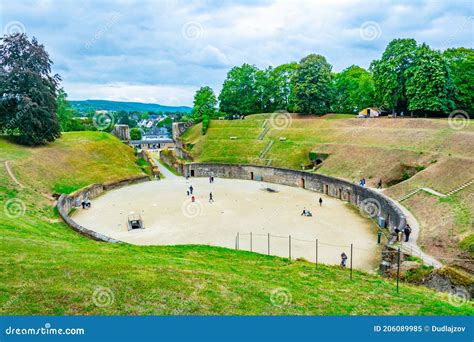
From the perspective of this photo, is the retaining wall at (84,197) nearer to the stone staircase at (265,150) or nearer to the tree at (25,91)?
the tree at (25,91)

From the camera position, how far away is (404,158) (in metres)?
34.1

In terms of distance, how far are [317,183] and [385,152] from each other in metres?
7.59

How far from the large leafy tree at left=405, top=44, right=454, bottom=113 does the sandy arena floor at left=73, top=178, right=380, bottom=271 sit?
1988 cm

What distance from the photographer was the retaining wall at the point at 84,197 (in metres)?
22.2

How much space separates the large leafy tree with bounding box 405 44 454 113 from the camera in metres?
43.5

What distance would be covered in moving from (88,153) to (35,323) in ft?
132

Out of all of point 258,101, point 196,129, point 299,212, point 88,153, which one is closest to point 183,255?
point 299,212

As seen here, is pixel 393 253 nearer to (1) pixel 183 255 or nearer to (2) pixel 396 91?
(1) pixel 183 255
